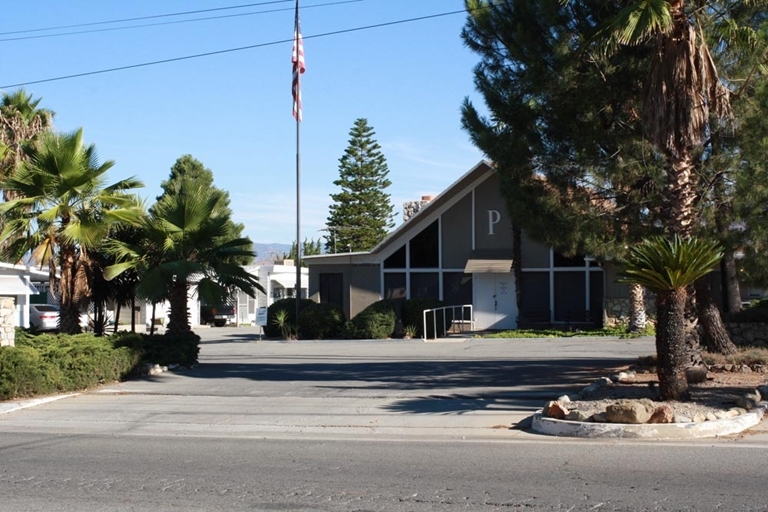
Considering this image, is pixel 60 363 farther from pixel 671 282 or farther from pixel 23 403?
pixel 671 282

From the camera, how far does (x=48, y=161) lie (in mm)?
17906

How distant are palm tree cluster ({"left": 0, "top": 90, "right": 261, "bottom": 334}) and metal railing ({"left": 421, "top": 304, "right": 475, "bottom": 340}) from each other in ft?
33.8

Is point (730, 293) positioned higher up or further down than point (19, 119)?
further down

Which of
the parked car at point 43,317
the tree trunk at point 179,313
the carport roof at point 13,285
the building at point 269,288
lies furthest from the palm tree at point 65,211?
the building at point 269,288

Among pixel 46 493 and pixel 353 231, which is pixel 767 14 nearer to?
pixel 46 493

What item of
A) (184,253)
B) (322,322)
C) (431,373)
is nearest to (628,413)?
(431,373)

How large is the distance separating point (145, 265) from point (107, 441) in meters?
8.47

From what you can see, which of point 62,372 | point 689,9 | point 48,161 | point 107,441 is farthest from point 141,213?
point 689,9

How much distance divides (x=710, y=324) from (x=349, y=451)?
970 cm

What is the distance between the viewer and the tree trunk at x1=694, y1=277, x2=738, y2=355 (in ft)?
57.3

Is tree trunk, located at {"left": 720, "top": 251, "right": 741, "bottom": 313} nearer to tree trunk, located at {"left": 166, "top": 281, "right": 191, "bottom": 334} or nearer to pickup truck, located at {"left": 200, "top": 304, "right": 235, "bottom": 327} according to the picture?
tree trunk, located at {"left": 166, "top": 281, "right": 191, "bottom": 334}

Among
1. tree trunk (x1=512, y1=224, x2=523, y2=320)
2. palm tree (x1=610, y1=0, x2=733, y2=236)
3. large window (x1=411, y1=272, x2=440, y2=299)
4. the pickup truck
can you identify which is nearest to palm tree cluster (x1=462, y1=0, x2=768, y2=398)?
palm tree (x1=610, y1=0, x2=733, y2=236)

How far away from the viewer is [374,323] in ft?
99.6

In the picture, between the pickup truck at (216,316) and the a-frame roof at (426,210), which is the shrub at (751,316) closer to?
the a-frame roof at (426,210)
